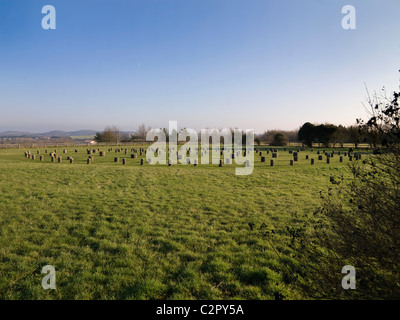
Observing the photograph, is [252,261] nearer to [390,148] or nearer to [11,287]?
[390,148]

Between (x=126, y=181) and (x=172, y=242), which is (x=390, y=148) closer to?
(x=172, y=242)

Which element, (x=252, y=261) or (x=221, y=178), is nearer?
(x=252, y=261)

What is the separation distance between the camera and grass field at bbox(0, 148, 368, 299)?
13.9 ft

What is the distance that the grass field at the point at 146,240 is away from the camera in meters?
4.23

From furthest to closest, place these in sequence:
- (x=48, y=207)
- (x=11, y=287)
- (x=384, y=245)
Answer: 1. (x=48, y=207)
2. (x=11, y=287)
3. (x=384, y=245)

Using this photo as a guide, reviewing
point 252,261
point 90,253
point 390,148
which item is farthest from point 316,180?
point 90,253

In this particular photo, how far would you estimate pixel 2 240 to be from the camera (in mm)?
6094

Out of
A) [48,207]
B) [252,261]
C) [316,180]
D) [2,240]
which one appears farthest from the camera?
[316,180]

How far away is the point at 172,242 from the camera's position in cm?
613

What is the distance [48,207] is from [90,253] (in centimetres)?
516

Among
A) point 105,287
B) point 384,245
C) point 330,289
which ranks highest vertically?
point 384,245

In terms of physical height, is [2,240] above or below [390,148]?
below

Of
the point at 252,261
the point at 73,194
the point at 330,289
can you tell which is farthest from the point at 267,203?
the point at 73,194

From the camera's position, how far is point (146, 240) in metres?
6.30
